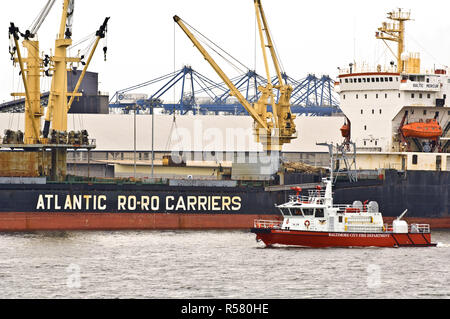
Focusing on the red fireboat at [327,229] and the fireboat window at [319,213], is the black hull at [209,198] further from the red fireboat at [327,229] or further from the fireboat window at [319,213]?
the fireboat window at [319,213]

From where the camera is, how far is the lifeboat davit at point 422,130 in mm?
76062

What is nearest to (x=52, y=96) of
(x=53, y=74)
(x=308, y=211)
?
(x=53, y=74)

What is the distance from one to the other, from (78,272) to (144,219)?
22.4 metres

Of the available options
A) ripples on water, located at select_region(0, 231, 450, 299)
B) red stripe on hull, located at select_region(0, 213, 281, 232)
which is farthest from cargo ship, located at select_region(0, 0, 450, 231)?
ripples on water, located at select_region(0, 231, 450, 299)

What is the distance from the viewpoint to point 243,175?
75938 millimetres

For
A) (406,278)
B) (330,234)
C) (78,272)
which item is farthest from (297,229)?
(78,272)

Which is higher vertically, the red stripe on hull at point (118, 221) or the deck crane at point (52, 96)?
the deck crane at point (52, 96)

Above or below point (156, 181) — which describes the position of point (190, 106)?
above

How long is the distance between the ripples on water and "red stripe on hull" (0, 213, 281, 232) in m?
5.65

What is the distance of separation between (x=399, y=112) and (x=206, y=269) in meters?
33.0

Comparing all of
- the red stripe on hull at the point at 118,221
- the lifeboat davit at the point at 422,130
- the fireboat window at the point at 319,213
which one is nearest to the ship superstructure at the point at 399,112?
the lifeboat davit at the point at 422,130

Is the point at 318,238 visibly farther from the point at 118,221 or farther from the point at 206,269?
the point at 118,221
